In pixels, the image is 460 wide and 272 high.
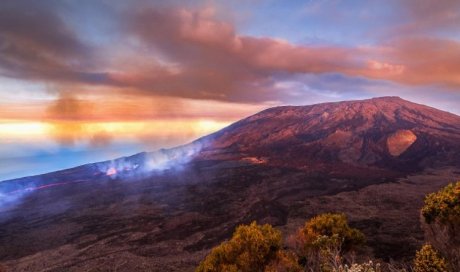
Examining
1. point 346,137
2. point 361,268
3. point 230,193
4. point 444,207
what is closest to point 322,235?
point 444,207

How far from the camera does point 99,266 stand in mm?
32844

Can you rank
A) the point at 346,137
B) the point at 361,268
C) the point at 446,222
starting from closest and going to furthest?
the point at 361,268, the point at 446,222, the point at 346,137

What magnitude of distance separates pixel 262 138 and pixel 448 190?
101563 mm

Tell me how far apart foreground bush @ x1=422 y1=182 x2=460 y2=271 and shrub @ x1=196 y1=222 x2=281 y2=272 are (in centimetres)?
817

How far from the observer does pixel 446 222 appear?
17484mm

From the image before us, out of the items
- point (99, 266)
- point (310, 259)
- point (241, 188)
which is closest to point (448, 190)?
point (310, 259)

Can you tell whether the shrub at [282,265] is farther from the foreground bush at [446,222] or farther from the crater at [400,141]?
the crater at [400,141]

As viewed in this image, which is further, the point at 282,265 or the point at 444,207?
the point at 282,265

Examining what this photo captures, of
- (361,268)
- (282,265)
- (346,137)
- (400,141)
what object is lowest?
(282,265)

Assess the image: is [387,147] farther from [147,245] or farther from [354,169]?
[147,245]

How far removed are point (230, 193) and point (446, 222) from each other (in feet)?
149

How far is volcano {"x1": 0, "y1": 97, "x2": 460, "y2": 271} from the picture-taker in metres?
37.6

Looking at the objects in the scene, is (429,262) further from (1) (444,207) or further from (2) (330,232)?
(2) (330,232)

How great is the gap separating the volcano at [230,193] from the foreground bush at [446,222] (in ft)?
45.7
